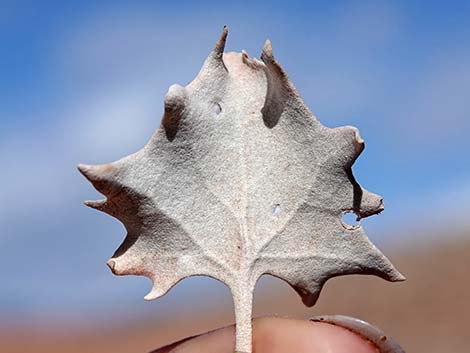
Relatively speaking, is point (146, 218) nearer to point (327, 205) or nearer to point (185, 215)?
point (185, 215)

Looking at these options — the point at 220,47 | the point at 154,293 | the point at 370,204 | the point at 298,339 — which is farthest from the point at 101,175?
the point at 298,339

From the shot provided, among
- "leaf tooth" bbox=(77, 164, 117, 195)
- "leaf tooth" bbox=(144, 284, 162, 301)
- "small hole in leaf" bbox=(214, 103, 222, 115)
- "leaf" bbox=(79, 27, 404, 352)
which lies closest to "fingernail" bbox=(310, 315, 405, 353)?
"leaf" bbox=(79, 27, 404, 352)

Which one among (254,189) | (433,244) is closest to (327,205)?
(254,189)

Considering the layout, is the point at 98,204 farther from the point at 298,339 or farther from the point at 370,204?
the point at 298,339

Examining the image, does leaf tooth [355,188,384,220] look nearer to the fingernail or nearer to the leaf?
the leaf

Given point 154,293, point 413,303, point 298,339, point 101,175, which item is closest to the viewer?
point 101,175
